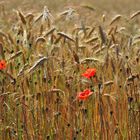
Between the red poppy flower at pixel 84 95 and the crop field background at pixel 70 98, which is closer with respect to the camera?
the red poppy flower at pixel 84 95

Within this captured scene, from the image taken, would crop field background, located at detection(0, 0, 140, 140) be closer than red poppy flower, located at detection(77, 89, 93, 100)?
No

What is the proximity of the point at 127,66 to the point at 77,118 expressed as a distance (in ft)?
1.19

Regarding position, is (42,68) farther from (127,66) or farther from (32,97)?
(127,66)

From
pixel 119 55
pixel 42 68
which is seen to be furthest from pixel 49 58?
pixel 119 55

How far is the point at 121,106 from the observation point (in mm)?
2951

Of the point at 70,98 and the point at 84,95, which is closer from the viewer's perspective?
the point at 84,95

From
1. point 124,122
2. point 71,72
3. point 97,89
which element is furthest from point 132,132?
point 71,72

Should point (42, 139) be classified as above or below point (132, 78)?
below

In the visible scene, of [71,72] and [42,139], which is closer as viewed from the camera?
[42,139]

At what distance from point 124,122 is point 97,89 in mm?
212

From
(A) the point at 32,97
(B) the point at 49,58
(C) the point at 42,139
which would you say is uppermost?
(B) the point at 49,58

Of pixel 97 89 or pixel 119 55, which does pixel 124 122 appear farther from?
pixel 119 55

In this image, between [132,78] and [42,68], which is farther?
[42,68]

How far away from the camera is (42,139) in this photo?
9.64 ft
